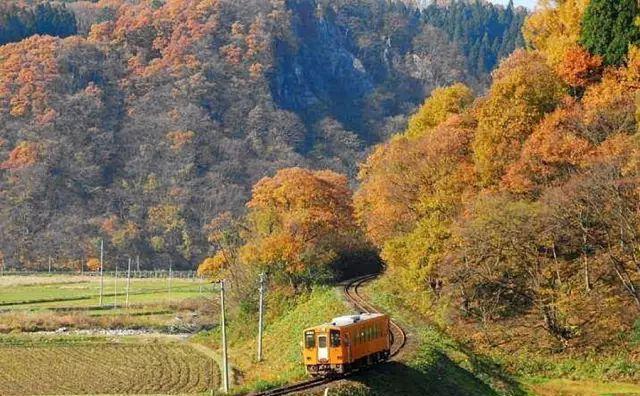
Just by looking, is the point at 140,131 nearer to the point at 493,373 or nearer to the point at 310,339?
the point at 493,373

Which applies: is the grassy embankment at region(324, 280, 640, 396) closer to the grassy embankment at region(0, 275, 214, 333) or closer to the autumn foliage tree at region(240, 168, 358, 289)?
the autumn foliage tree at region(240, 168, 358, 289)

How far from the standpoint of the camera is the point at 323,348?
28.3 metres

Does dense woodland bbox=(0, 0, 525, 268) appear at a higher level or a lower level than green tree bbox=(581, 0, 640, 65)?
lower

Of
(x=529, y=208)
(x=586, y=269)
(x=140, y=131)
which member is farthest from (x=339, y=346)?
(x=140, y=131)

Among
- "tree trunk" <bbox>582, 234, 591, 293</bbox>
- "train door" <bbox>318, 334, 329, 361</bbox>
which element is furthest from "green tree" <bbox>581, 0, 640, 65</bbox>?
"train door" <bbox>318, 334, 329, 361</bbox>

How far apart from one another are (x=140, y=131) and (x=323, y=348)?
133m

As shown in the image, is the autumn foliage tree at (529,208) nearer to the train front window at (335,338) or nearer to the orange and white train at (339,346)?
the orange and white train at (339,346)

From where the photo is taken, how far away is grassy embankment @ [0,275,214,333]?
6644 cm

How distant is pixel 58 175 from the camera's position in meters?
138

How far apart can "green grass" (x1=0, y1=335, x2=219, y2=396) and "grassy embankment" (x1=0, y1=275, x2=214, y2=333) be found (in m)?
7.33

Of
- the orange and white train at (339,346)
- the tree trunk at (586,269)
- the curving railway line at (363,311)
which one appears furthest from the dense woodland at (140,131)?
the orange and white train at (339,346)

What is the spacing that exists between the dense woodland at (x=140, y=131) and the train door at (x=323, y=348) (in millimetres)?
99216

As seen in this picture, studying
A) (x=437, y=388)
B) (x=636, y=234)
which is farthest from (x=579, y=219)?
(x=437, y=388)

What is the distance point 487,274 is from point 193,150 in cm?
11768
